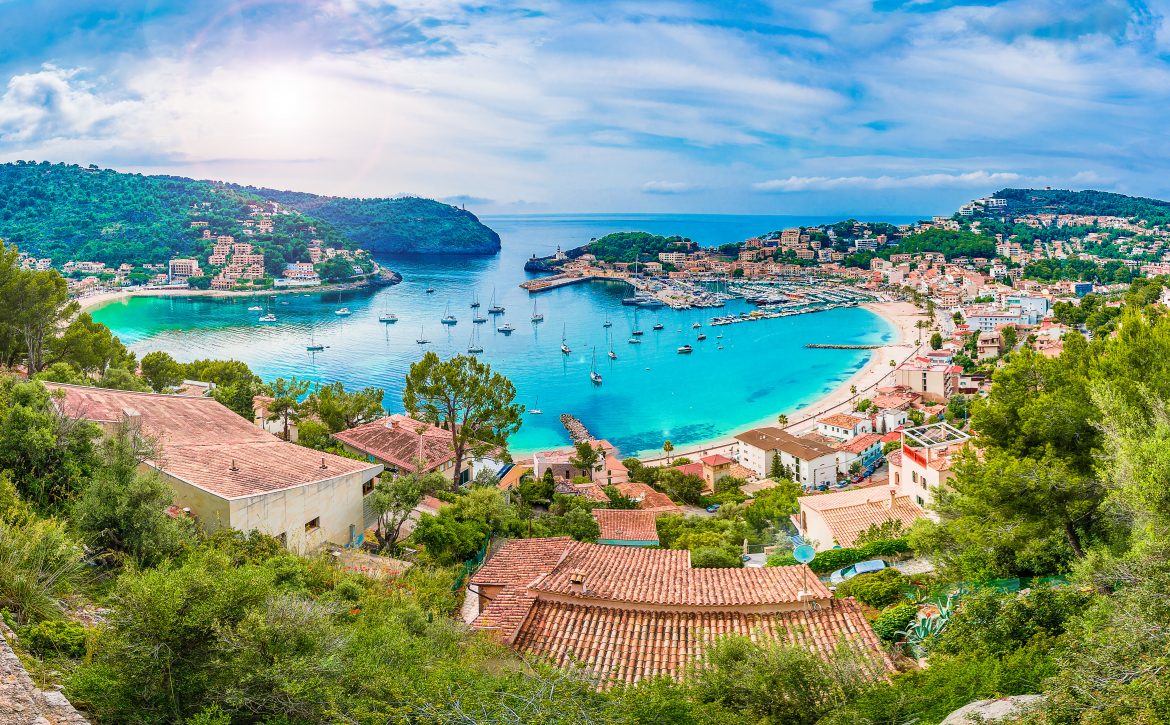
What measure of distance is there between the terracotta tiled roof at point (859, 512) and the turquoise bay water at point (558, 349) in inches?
702

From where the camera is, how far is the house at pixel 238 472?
25.8ft

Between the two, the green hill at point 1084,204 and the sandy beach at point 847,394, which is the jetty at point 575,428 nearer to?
the sandy beach at point 847,394

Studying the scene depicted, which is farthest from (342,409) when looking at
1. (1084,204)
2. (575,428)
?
(1084,204)

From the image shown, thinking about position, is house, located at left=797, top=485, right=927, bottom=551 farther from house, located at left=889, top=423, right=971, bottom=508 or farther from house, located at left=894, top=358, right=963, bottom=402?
house, located at left=894, top=358, right=963, bottom=402

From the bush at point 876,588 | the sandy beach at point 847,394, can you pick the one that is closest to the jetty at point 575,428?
the sandy beach at point 847,394

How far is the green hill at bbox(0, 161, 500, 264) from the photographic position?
264 ft

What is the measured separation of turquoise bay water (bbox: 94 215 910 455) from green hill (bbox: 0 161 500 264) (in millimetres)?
18517

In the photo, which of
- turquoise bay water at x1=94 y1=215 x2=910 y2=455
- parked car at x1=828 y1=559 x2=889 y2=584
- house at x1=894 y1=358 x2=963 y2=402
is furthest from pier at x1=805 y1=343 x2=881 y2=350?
parked car at x1=828 y1=559 x2=889 y2=584

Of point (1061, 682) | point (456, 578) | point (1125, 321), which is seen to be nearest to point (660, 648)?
point (1061, 682)

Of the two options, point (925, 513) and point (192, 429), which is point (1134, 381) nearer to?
point (925, 513)

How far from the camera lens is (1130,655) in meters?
3.48

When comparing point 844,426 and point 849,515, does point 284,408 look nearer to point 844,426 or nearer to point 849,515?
point 849,515

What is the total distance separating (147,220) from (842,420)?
8940cm

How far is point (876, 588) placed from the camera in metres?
7.50
